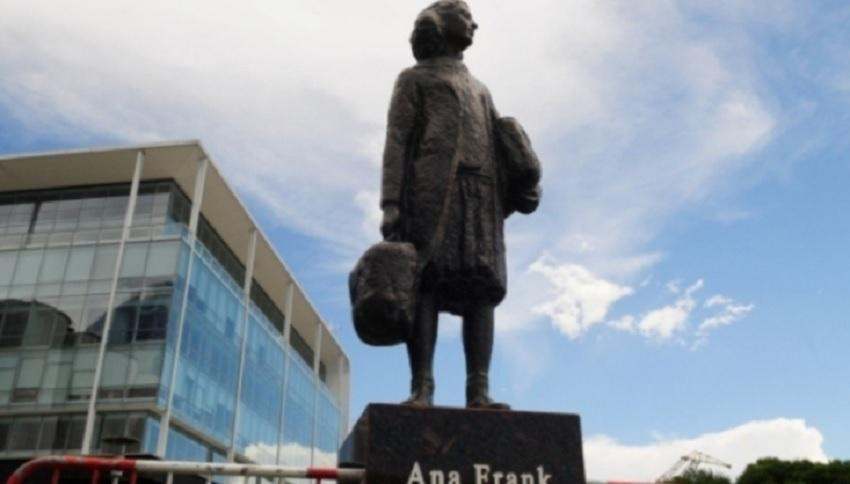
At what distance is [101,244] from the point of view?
85.5 feet

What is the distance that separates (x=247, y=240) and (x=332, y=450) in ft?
48.9

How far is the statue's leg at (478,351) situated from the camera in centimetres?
406

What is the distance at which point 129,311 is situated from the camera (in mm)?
24734

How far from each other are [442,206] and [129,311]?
22.7m

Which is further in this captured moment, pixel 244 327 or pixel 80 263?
pixel 244 327

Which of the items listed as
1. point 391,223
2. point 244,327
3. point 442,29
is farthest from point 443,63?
point 244,327

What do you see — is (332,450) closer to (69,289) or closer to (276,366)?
(276,366)

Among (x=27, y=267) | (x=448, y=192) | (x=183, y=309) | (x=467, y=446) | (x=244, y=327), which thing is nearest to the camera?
(x=467, y=446)

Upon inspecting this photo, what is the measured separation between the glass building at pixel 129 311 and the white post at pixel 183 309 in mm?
61

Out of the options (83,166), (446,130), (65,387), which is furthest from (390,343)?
(83,166)

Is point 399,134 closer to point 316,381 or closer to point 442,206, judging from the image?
point 442,206

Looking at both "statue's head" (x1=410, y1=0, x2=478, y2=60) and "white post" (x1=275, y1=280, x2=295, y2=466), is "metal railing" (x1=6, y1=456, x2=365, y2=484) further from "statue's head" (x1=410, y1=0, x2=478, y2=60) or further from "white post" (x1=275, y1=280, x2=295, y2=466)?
"white post" (x1=275, y1=280, x2=295, y2=466)

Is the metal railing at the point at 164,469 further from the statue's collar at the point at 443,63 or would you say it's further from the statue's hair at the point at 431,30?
the statue's hair at the point at 431,30

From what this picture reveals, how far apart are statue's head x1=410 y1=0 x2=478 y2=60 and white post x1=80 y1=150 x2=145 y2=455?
2112 cm
